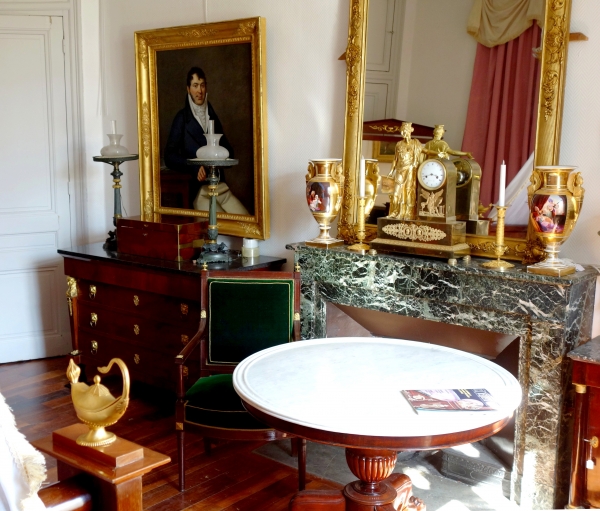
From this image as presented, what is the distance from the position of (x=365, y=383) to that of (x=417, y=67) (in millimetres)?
1706

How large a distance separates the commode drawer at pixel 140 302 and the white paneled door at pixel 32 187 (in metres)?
0.80

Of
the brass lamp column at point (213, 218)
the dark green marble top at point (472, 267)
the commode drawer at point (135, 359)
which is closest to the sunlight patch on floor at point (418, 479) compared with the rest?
the dark green marble top at point (472, 267)

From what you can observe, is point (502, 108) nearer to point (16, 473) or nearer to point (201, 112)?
point (201, 112)

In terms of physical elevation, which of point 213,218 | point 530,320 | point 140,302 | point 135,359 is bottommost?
point 135,359

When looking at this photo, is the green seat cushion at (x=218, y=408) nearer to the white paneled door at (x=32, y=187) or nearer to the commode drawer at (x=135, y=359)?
the commode drawer at (x=135, y=359)

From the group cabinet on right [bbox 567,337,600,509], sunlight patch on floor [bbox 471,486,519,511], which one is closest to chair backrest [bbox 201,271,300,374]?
sunlight patch on floor [bbox 471,486,519,511]

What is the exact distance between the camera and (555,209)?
274cm

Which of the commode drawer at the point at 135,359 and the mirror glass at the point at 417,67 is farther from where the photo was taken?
the commode drawer at the point at 135,359

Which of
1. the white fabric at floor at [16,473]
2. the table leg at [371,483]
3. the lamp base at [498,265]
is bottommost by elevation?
the table leg at [371,483]

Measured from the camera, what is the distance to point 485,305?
2934 millimetres

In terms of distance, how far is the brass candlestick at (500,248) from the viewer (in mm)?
2910

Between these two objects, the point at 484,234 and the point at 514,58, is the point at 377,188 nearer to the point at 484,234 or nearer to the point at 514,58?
→ the point at 484,234

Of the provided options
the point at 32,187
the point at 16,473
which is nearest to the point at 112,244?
the point at 32,187

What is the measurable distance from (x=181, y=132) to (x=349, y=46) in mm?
1393
